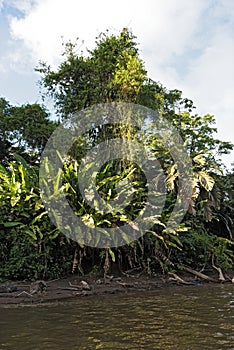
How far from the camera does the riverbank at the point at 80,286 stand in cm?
1033

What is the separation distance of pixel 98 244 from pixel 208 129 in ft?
45.2

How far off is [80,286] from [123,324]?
4841mm

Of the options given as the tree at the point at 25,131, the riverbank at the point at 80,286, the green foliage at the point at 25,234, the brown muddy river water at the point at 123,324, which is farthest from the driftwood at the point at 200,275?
the tree at the point at 25,131

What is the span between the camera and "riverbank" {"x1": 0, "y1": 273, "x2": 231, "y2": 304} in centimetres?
1033

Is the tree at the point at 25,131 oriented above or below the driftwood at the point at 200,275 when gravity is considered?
above

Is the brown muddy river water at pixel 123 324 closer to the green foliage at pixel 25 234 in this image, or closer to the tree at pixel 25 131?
the green foliage at pixel 25 234

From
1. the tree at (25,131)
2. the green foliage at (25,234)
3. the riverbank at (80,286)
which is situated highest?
the tree at (25,131)

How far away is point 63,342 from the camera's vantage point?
18.8ft

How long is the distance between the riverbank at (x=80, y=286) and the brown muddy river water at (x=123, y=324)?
72 centimetres

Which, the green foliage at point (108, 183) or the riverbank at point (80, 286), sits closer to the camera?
the riverbank at point (80, 286)

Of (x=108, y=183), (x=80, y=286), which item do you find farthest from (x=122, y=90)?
(x=80, y=286)

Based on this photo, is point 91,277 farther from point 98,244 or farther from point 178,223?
point 178,223

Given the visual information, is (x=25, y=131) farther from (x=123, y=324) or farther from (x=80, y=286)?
(x=123, y=324)

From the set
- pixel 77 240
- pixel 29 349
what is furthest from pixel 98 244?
pixel 29 349
